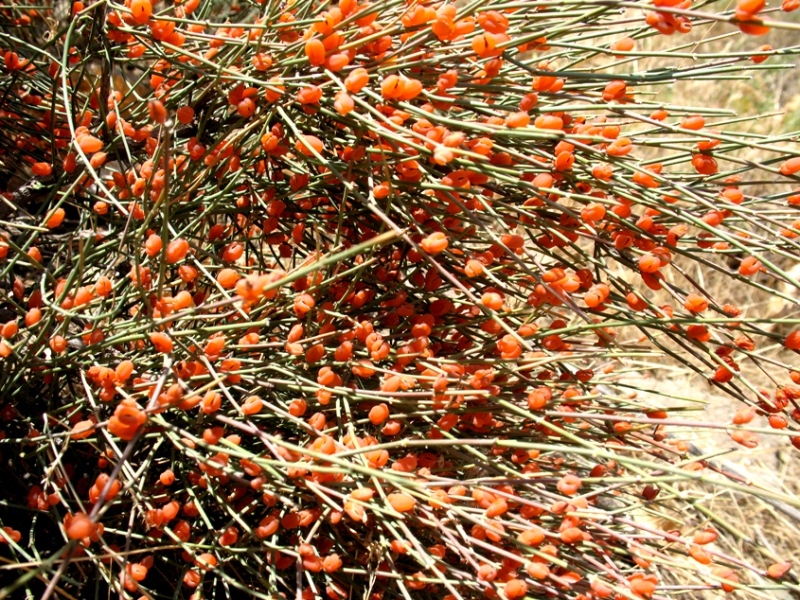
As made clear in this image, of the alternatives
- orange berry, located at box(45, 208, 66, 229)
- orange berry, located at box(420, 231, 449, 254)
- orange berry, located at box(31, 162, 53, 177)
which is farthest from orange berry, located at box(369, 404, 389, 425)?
orange berry, located at box(31, 162, 53, 177)

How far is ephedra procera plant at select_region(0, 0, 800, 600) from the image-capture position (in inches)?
44.9

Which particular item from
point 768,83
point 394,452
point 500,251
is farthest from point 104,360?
point 768,83

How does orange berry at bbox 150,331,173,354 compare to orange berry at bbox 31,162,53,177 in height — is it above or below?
below

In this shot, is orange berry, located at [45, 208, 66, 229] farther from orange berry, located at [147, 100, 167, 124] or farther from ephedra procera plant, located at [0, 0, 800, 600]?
orange berry, located at [147, 100, 167, 124]

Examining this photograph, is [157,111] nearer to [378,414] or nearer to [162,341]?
[162,341]

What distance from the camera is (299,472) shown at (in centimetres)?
113

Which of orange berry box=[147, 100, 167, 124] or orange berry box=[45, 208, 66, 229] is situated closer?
orange berry box=[147, 100, 167, 124]

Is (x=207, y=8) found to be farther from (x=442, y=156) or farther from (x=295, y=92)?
(x=442, y=156)

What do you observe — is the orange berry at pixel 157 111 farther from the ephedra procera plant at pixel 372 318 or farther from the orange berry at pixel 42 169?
the orange berry at pixel 42 169

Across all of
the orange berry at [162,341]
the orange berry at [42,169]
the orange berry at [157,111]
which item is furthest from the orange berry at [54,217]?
the orange berry at [157,111]

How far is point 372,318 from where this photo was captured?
4.71ft

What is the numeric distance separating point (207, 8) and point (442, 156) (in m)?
1.15

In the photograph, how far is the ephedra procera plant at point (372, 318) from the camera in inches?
44.9

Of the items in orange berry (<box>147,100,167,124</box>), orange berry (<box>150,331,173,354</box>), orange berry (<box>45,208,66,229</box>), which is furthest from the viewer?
orange berry (<box>45,208,66,229</box>)
